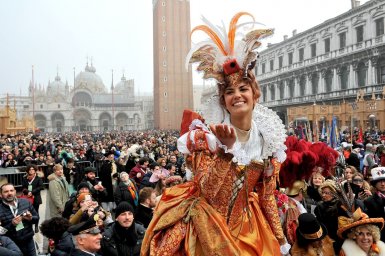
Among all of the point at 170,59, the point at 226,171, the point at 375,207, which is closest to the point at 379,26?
the point at 375,207

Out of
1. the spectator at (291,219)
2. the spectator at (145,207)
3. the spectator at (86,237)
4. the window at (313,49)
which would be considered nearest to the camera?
the spectator at (291,219)

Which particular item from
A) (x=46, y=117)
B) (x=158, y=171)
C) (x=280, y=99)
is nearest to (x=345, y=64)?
(x=280, y=99)

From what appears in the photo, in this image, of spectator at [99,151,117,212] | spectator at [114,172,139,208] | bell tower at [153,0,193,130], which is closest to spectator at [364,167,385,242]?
spectator at [114,172,139,208]

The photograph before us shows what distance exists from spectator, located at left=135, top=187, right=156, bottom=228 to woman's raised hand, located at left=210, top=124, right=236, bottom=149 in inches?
137

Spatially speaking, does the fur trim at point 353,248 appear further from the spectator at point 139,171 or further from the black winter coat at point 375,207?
the spectator at point 139,171

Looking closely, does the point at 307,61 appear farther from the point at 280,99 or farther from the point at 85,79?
the point at 85,79

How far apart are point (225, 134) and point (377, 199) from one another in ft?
11.0

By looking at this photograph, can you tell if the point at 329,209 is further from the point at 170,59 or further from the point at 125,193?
the point at 170,59

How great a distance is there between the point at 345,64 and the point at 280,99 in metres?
11.5

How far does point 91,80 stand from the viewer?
10512cm

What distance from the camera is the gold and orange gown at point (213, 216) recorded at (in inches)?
91.1

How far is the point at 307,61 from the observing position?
40594 millimetres

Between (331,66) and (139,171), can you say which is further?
(331,66)

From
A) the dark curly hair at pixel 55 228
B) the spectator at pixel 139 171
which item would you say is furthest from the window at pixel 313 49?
the dark curly hair at pixel 55 228
